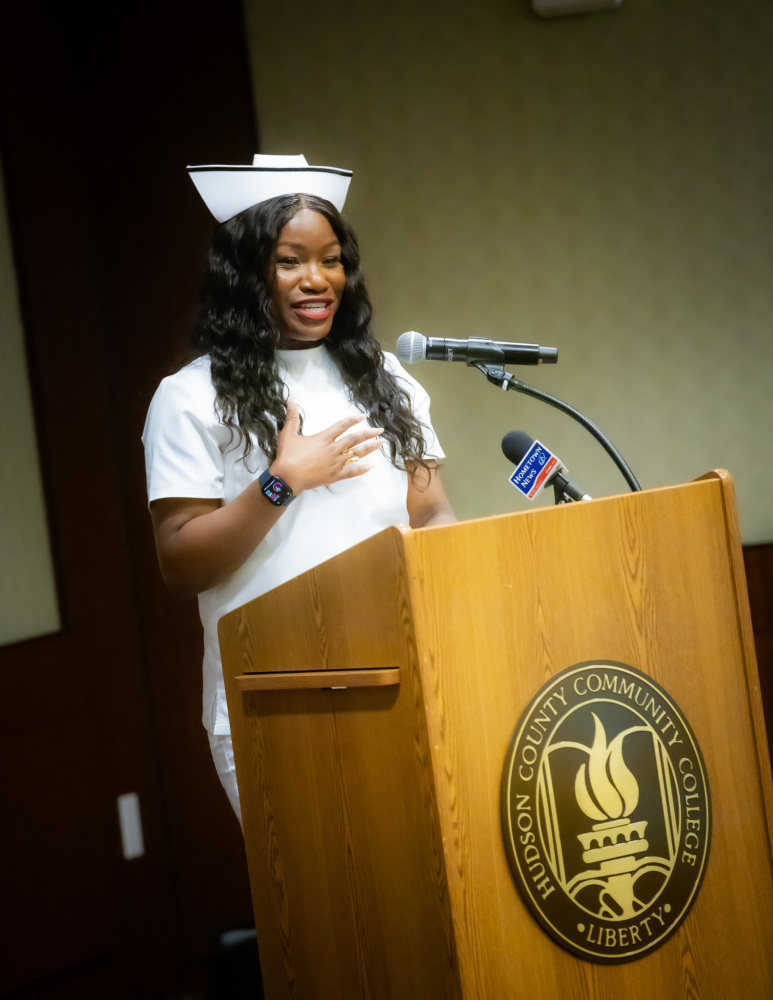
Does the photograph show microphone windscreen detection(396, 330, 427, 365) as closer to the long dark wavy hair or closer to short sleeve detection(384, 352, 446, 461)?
the long dark wavy hair

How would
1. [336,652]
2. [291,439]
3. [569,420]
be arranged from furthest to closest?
[569,420]
[291,439]
[336,652]

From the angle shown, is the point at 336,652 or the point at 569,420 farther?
the point at 569,420

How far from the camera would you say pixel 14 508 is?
8.16 ft

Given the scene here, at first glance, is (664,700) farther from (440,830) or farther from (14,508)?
(14,508)

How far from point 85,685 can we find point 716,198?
2196mm

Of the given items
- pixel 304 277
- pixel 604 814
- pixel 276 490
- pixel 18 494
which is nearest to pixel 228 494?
pixel 276 490

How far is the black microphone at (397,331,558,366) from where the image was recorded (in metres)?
1.49

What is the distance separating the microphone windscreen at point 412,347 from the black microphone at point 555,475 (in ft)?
0.65

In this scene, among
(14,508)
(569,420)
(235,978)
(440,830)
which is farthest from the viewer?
(569,420)

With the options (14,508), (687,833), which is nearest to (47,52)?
(14,508)

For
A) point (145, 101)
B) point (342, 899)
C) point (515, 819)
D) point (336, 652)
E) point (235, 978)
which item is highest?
point (145, 101)

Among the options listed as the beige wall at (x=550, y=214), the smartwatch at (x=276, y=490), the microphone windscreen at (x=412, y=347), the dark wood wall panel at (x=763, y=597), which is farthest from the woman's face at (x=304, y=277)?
the dark wood wall panel at (x=763, y=597)

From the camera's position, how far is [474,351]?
1492mm

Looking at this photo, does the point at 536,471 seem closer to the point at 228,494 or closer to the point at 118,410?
the point at 228,494
